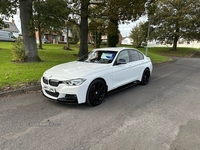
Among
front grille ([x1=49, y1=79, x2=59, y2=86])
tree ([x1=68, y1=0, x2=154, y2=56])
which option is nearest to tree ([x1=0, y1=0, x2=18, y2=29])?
tree ([x1=68, y1=0, x2=154, y2=56])

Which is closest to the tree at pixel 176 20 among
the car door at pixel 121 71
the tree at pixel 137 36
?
the tree at pixel 137 36

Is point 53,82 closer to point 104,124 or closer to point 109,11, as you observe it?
point 104,124

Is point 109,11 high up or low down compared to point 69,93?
up

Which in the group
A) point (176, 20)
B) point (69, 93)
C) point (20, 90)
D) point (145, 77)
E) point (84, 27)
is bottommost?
point (20, 90)

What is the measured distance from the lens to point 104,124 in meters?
3.39

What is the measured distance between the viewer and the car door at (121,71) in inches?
191

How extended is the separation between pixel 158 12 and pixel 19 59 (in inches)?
957

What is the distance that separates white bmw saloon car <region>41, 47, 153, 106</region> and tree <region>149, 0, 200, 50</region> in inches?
873

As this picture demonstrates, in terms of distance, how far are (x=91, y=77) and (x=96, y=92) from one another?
47 centimetres

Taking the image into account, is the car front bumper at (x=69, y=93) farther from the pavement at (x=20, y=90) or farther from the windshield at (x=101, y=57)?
the pavement at (x=20, y=90)

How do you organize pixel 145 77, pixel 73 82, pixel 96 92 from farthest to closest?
1. pixel 145 77
2. pixel 96 92
3. pixel 73 82

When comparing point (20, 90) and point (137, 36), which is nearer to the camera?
point (20, 90)

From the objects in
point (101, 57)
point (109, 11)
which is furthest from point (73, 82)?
point (109, 11)

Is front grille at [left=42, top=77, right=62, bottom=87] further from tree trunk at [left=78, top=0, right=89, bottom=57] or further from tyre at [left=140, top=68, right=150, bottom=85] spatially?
tree trunk at [left=78, top=0, right=89, bottom=57]
